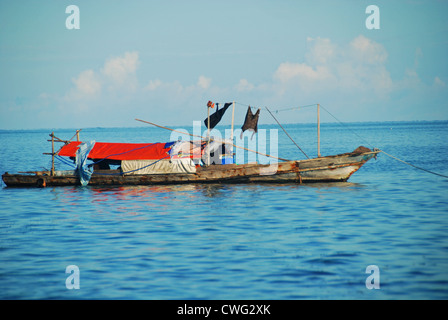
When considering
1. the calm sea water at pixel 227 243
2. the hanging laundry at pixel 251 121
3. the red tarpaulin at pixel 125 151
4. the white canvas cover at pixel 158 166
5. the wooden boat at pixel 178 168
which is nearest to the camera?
the calm sea water at pixel 227 243

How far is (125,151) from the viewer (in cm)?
3105

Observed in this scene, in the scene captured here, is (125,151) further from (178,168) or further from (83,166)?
(178,168)

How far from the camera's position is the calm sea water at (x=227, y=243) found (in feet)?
40.8

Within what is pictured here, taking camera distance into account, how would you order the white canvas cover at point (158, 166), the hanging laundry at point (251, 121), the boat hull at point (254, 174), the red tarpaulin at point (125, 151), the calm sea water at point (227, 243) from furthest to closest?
the hanging laundry at point (251, 121) < the red tarpaulin at point (125, 151) < the white canvas cover at point (158, 166) < the boat hull at point (254, 174) < the calm sea water at point (227, 243)

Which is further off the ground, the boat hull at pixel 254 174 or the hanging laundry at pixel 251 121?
the hanging laundry at pixel 251 121

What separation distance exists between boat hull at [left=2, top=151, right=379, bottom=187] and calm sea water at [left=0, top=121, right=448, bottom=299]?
3.32 ft

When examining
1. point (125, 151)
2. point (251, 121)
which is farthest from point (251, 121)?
point (125, 151)

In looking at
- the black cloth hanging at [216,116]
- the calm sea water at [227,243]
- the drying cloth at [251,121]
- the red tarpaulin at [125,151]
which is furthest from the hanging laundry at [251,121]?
the red tarpaulin at [125,151]

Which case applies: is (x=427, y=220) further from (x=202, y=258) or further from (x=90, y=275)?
(x=90, y=275)

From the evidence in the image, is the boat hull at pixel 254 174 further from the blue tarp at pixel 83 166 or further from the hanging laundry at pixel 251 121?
the hanging laundry at pixel 251 121

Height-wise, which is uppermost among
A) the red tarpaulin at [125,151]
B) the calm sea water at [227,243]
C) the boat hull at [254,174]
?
the red tarpaulin at [125,151]

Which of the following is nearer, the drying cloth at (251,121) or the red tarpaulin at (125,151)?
the red tarpaulin at (125,151)
